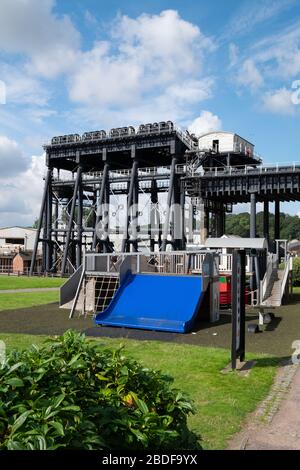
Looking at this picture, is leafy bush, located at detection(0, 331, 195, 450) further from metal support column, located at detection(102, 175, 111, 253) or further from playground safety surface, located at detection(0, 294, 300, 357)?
metal support column, located at detection(102, 175, 111, 253)

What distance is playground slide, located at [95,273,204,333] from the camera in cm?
1756

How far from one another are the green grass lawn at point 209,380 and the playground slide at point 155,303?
2620 mm

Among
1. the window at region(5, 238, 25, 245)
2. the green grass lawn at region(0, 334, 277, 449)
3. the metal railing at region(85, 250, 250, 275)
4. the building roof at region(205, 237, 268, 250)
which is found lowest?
the green grass lawn at region(0, 334, 277, 449)

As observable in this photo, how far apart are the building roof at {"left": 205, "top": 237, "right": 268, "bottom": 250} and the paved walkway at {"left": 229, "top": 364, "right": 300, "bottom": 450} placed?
15.7 metres

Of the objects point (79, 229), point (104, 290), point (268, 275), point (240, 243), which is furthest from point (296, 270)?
point (79, 229)

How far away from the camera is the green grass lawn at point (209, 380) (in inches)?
289

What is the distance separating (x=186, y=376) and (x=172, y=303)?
28.3ft

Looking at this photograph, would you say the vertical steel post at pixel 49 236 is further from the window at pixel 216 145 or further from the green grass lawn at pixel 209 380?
the green grass lawn at pixel 209 380

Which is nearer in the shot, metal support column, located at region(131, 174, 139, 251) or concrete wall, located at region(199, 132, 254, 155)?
concrete wall, located at region(199, 132, 254, 155)

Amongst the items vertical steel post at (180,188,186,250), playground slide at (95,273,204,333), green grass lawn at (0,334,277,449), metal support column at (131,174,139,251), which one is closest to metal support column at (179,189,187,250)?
vertical steel post at (180,188,186,250)

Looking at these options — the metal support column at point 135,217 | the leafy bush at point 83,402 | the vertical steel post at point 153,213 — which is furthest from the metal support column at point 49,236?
the leafy bush at point 83,402

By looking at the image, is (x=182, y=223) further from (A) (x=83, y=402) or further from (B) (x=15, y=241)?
(B) (x=15, y=241)

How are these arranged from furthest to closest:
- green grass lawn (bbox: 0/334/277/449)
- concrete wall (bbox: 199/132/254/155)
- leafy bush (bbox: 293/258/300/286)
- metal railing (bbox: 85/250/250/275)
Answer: concrete wall (bbox: 199/132/254/155), leafy bush (bbox: 293/258/300/286), metal railing (bbox: 85/250/250/275), green grass lawn (bbox: 0/334/277/449)
